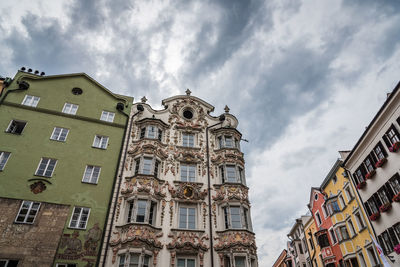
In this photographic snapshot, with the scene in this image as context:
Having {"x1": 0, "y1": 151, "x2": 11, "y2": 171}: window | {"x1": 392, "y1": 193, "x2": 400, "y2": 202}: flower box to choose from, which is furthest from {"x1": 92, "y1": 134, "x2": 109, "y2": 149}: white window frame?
{"x1": 392, "y1": 193, "x2": 400, "y2": 202}: flower box

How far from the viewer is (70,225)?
1970cm

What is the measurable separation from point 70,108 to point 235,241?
2024cm

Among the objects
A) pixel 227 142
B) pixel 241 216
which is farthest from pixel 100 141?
pixel 241 216

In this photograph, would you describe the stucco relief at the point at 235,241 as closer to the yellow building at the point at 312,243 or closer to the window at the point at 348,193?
the window at the point at 348,193

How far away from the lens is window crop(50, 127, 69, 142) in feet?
77.2

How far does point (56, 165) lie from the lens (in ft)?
71.6

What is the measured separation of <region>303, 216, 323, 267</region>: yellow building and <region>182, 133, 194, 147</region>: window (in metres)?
28.6

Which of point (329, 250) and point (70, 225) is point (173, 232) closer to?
point (70, 225)

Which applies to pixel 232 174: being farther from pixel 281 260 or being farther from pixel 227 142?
pixel 281 260

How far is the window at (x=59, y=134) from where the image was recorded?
77.2 feet

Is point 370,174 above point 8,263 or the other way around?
above

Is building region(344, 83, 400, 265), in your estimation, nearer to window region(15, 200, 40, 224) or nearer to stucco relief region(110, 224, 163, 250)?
stucco relief region(110, 224, 163, 250)

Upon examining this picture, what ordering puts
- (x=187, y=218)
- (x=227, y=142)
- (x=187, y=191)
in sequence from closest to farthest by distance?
(x=187, y=218)
(x=187, y=191)
(x=227, y=142)

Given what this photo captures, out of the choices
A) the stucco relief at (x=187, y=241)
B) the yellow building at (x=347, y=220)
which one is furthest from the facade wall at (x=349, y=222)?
the stucco relief at (x=187, y=241)
